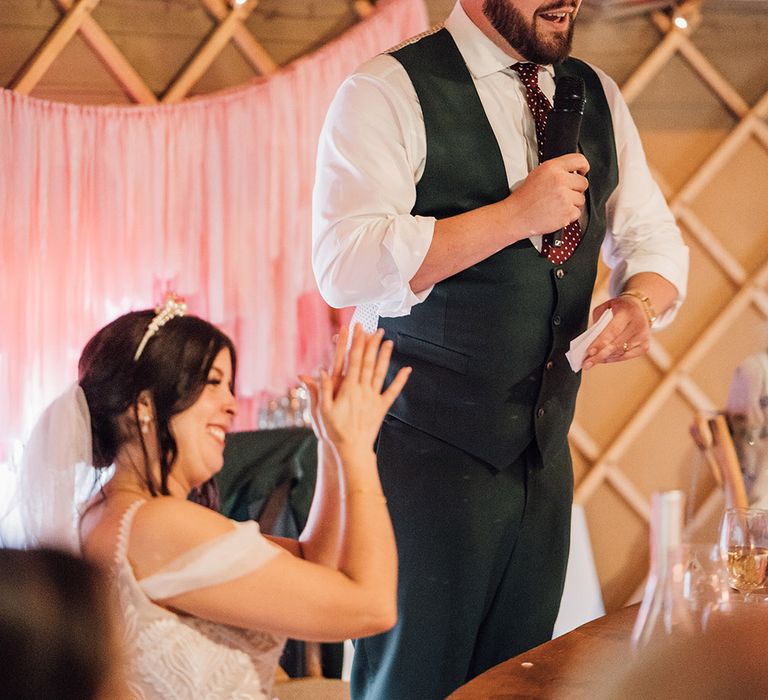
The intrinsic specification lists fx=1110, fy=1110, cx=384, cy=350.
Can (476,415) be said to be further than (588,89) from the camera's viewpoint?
No

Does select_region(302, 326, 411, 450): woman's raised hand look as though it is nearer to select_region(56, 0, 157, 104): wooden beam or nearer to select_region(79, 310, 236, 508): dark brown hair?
select_region(79, 310, 236, 508): dark brown hair

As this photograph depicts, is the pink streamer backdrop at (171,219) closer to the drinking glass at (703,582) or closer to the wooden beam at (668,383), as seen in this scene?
the wooden beam at (668,383)

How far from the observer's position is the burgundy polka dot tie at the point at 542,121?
4.27 feet

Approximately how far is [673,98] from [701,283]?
473mm

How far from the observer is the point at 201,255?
239cm

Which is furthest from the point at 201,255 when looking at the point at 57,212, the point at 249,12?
the point at 249,12

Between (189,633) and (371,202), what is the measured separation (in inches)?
19.8

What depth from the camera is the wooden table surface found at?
820mm

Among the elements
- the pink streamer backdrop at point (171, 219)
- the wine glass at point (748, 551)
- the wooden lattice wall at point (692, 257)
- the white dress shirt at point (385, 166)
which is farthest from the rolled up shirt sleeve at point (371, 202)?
the wooden lattice wall at point (692, 257)

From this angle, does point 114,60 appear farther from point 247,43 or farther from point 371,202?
point 371,202

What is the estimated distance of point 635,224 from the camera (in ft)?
4.77

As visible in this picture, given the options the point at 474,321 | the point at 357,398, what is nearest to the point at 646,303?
the point at 474,321

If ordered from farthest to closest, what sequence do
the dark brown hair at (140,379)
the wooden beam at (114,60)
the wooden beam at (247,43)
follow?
the wooden beam at (247,43)
the wooden beam at (114,60)
the dark brown hair at (140,379)

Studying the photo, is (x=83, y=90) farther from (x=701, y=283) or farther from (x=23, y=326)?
(x=701, y=283)
